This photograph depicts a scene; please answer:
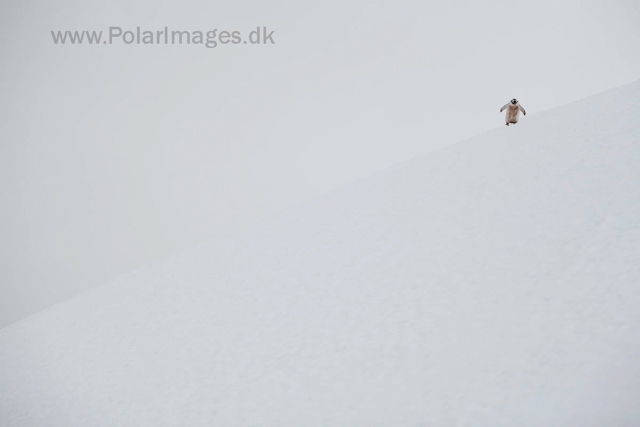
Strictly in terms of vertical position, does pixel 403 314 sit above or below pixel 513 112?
below

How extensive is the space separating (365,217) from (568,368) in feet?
18.5

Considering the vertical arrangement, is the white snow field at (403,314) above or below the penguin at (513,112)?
below

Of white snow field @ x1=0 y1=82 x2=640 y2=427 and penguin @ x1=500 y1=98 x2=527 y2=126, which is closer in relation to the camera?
white snow field @ x1=0 y1=82 x2=640 y2=427

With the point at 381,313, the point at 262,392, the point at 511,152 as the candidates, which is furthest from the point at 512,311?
the point at 511,152

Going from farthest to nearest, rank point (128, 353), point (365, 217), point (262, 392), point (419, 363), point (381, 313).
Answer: point (365, 217)
point (128, 353)
point (381, 313)
point (262, 392)
point (419, 363)

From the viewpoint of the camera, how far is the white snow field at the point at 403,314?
185 inches

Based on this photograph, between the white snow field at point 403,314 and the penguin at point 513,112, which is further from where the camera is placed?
the penguin at point 513,112

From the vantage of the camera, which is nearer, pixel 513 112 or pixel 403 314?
pixel 403 314

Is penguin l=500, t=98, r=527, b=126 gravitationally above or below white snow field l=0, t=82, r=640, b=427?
above

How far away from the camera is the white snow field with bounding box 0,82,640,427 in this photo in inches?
185

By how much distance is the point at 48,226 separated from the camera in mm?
154875

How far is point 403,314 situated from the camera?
6320 mm

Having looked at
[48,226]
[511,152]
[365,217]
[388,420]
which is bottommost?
[388,420]

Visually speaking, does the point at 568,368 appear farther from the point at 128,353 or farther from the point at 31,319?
the point at 31,319
